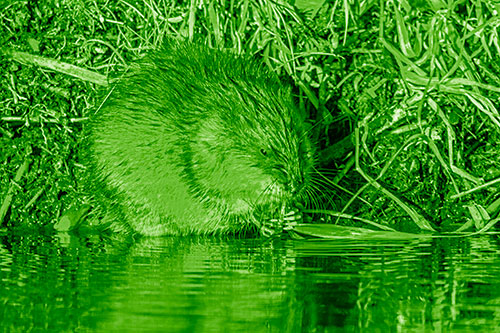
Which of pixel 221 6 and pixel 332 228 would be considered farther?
pixel 221 6

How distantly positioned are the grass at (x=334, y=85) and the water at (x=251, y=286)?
0.68 metres

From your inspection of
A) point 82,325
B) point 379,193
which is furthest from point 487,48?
point 82,325

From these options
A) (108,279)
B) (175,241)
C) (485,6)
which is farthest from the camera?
(485,6)

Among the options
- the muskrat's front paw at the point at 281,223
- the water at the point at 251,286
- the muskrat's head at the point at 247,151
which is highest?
the muskrat's head at the point at 247,151

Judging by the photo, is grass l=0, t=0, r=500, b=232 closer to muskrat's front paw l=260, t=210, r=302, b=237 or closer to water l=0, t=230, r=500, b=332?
muskrat's front paw l=260, t=210, r=302, b=237

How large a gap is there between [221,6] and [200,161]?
1.07m

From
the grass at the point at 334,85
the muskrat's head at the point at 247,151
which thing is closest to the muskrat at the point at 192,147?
the muskrat's head at the point at 247,151

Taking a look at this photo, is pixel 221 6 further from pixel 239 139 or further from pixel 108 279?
pixel 108 279

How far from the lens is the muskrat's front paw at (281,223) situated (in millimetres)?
4297

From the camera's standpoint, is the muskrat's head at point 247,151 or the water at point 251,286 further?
the muskrat's head at point 247,151

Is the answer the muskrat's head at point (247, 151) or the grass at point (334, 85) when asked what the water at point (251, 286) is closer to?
the muskrat's head at point (247, 151)

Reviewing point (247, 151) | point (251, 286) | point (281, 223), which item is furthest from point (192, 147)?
point (251, 286)

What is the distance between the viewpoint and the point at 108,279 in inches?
109

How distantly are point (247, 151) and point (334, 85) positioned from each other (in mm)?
858
